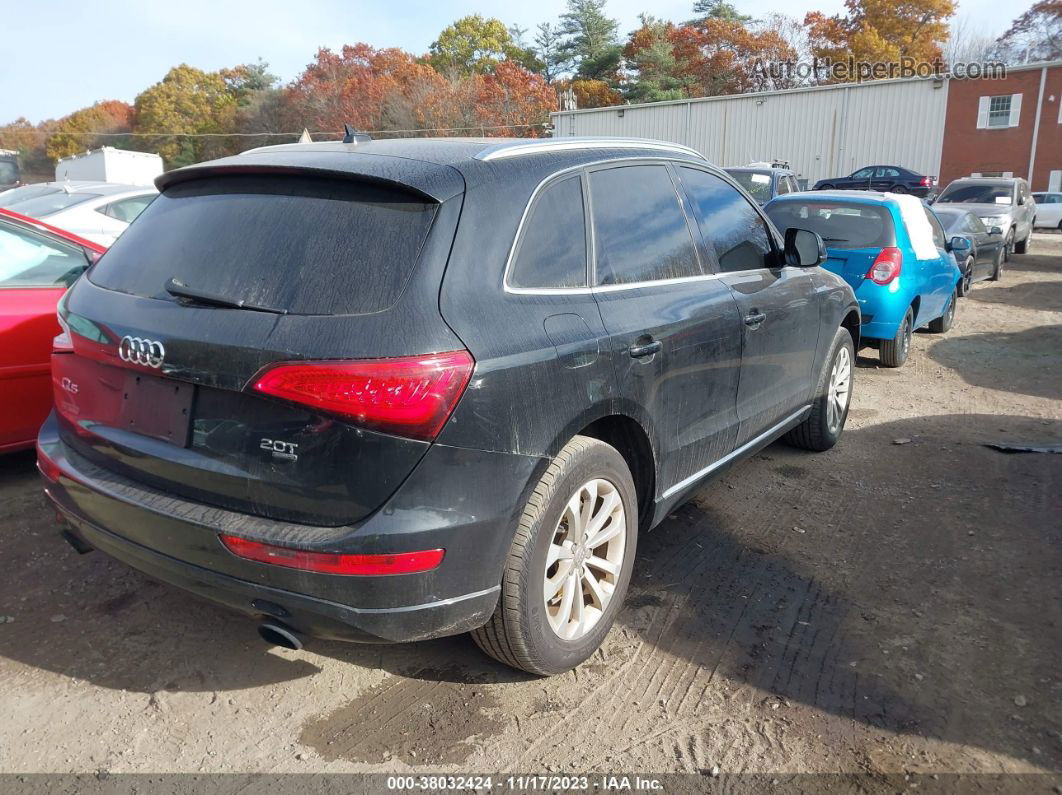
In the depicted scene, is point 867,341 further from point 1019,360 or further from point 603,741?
point 603,741

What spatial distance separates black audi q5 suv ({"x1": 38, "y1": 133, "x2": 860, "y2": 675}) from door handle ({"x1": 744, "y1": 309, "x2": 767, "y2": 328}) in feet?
1.95

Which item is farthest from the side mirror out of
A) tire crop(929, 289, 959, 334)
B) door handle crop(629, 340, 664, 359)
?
tire crop(929, 289, 959, 334)

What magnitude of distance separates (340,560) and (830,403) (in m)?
3.87

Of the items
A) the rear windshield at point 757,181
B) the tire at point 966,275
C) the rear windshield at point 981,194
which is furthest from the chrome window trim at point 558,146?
the rear windshield at point 981,194

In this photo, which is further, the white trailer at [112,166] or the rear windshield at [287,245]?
the white trailer at [112,166]

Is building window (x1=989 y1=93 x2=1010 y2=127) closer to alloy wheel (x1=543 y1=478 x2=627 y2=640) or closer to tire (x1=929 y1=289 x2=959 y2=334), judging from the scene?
tire (x1=929 y1=289 x2=959 y2=334)

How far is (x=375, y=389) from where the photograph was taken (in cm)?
213

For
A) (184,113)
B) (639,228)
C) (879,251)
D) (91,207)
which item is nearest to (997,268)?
(879,251)

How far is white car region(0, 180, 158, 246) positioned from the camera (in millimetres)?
8141

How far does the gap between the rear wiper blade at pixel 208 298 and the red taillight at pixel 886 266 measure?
6.31 meters

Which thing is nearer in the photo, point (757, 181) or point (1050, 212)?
point (757, 181)

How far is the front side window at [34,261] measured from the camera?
4350 millimetres

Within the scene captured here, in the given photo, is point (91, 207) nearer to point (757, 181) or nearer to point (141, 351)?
point (141, 351)

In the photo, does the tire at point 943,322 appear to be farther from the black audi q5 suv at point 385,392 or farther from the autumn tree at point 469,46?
the autumn tree at point 469,46
